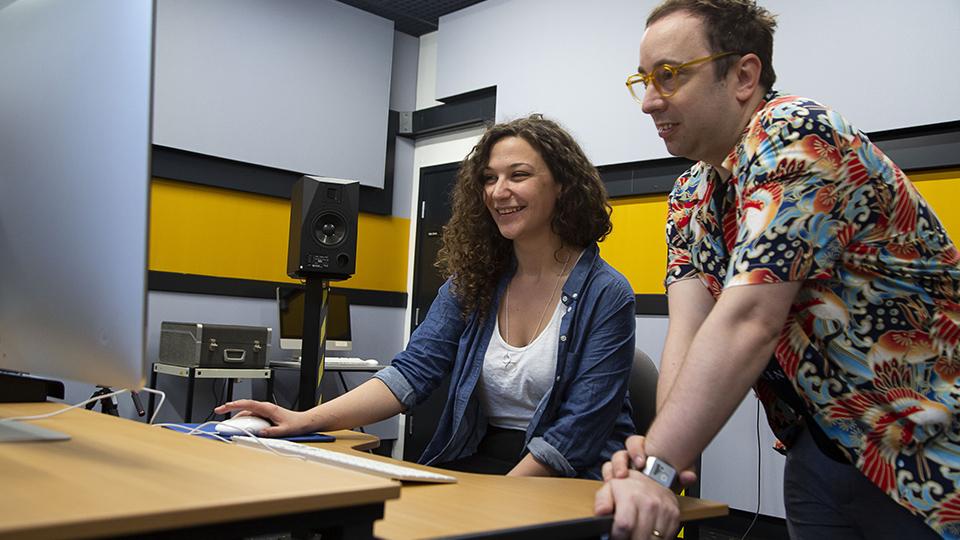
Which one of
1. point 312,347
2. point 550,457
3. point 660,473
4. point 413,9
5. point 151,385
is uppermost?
point 413,9

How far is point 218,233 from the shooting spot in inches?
198

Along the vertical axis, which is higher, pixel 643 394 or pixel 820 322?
pixel 820 322

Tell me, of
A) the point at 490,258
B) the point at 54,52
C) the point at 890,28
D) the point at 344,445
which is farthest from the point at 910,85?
the point at 54,52

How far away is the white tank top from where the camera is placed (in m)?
1.83

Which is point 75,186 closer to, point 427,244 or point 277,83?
point 277,83

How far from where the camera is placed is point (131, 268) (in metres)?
0.83

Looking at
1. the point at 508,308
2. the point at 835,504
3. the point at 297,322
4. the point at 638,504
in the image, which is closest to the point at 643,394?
the point at 508,308

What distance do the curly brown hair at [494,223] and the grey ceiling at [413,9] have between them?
358cm

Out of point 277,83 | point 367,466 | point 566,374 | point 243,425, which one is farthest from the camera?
point 277,83

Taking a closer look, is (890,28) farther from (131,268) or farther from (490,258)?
(131,268)

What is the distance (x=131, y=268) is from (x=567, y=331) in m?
1.14

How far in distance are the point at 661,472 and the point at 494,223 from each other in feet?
3.52

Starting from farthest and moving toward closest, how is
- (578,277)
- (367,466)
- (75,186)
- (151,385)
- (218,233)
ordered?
(218,233) → (151,385) → (578,277) → (367,466) → (75,186)

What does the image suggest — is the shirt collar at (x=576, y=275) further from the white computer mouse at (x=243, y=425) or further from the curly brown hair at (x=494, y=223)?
the white computer mouse at (x=243, y=425)
